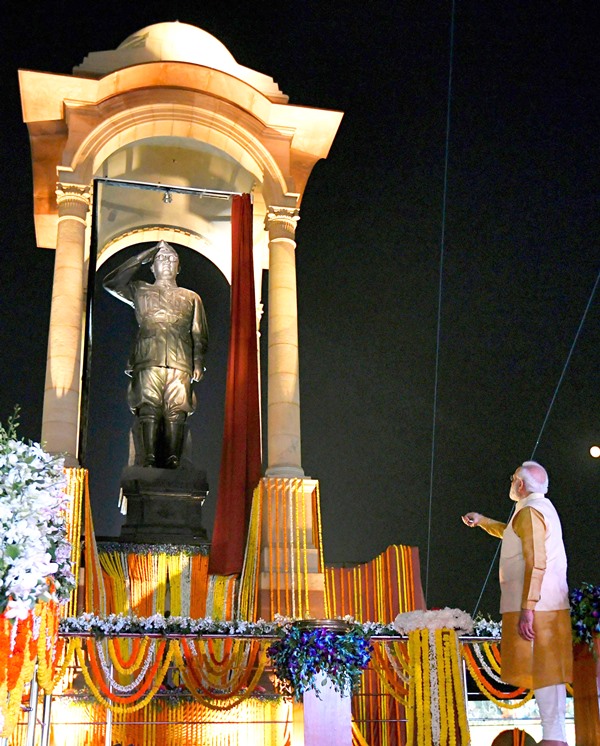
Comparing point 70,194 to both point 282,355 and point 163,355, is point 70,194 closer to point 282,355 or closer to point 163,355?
point 163,355

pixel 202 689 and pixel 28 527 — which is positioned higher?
pixel 28 527

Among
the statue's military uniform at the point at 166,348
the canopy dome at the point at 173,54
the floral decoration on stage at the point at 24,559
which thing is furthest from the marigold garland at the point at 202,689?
the canopy dome at the point at 173,54

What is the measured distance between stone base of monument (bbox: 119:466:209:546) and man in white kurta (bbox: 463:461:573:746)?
6.91m

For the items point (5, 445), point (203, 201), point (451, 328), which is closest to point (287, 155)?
point (203, 201)

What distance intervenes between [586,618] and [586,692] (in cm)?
55

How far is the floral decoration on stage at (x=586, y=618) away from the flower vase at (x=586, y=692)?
2.0 inches

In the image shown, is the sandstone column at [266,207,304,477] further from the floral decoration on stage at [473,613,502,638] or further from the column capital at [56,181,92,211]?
the floral decoration on stage at [473,613,502,638]

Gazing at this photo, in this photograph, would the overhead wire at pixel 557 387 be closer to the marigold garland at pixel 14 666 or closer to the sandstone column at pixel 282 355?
the sandstone column at pixel 282 355

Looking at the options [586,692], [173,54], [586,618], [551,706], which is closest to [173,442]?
[173,54]

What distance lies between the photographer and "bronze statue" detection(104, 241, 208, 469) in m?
14.4

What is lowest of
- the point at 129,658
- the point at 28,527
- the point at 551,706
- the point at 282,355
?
the point at 551,706

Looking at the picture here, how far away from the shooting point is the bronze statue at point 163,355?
14.4 metres

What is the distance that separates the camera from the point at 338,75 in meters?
21.2

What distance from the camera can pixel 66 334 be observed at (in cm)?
1299
